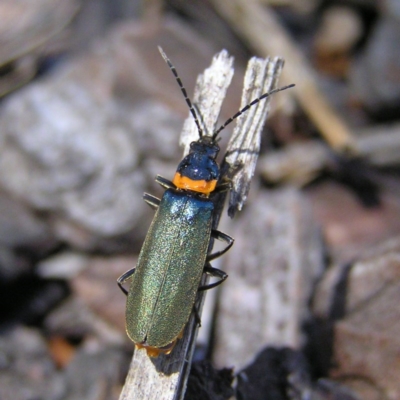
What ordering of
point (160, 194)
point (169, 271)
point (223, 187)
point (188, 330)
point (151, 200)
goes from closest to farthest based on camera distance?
point (188, 330) → point (169, 271) → point (223, 187) → point (151, 200) → point (160, 194)

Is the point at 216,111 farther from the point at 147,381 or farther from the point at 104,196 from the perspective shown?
the point at 104,196

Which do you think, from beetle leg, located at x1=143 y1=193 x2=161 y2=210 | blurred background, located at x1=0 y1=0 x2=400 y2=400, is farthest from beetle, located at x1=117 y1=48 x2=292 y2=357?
blurred background, located at x1=0 y1=0 x2=400 y2=400

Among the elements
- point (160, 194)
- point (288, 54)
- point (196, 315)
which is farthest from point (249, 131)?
point (288, 54)

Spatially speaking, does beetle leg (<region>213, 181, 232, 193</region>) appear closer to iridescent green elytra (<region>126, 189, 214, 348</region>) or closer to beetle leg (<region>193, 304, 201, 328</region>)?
iridescent green elytra (<region>126, 189, 214, 348</region>)

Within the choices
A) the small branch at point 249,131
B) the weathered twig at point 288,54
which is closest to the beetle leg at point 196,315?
the small branch at point 249,131

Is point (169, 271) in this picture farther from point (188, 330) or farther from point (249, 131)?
point (249, 131)

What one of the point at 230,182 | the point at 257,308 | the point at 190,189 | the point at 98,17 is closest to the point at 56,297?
the point at 257,308

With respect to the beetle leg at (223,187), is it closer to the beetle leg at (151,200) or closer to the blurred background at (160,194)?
the beetle leg at (151,200)
